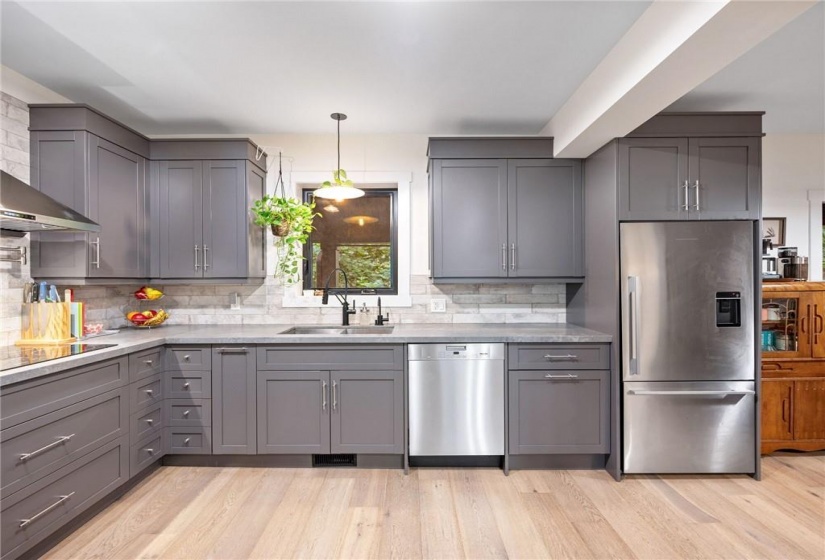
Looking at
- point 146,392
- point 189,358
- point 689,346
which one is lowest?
point 146,392

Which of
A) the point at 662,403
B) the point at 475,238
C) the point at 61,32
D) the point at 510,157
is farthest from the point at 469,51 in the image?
the point at 662,403

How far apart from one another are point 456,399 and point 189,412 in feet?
5.72

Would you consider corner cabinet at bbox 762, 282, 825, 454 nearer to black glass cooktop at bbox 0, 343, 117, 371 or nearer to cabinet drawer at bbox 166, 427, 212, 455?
cabinet drawer at bbox 166, 427, 212, 455

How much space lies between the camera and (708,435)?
8.59 feet

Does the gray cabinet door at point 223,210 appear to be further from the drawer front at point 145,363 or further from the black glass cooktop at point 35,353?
the black glass cooktop at point 35,353

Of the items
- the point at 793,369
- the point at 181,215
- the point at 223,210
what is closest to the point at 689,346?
the point at 793,369

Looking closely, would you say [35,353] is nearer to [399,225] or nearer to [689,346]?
[399,225]

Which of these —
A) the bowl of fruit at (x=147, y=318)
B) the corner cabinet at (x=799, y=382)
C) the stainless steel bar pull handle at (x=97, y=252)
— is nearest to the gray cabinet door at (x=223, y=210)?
the bowl of fruit at (x=147, y=318)

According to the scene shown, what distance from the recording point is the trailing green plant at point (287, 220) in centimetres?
316

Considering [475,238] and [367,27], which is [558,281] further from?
[367,27]

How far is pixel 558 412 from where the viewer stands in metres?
2.75

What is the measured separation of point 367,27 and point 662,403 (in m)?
2.70

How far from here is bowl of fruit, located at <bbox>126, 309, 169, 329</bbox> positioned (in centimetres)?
310

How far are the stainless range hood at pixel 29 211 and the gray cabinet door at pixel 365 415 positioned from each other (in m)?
1.66
